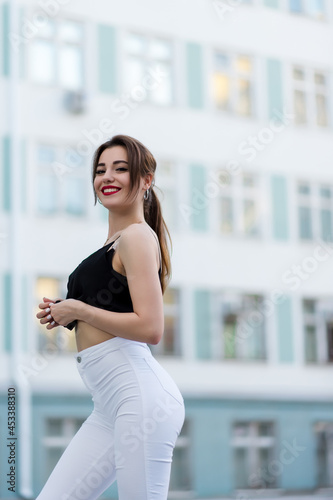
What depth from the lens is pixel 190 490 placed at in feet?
37.6

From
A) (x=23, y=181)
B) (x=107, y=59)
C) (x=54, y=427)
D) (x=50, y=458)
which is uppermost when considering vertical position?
(x=107, y=59)

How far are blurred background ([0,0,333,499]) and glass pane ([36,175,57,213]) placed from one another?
2 cm

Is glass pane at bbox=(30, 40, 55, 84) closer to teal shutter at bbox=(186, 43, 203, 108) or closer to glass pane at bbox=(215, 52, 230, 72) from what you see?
teal shutter at bbox=(186, 43, 203, 108)

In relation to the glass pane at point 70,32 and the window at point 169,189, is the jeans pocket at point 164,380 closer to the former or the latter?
the window at point 169,189

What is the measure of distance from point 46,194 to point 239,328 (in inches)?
130

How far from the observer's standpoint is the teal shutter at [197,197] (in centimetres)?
1229

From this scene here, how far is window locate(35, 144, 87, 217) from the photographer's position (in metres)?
11.3

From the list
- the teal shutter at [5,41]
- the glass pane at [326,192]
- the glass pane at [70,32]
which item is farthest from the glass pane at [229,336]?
the teal shutter at [5,41]

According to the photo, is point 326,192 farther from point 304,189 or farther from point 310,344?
point 310,344

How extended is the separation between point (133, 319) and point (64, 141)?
10.0m

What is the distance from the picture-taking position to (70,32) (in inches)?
467

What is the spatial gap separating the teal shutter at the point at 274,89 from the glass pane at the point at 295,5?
103cm

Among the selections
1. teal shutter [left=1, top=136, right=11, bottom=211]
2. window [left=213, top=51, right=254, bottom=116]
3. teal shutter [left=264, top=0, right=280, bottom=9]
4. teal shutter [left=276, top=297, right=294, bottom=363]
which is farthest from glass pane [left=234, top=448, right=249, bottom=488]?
teal shutter [left=264, top=0, right=280, bottom=9]

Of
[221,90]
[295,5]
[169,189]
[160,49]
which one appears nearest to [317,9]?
[295,5]
